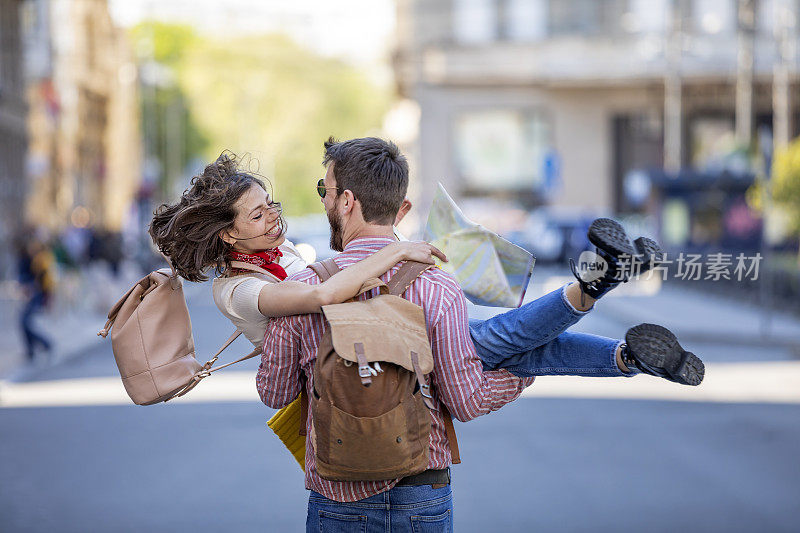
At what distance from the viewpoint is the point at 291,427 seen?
11.7ft

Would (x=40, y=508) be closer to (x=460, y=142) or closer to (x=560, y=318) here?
(x=560, y=318)

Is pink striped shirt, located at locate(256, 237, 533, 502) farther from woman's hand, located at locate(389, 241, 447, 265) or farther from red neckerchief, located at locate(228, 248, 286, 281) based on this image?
red neckerchief, located at locate(228, 248, 286, 281)

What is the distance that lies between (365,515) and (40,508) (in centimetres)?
502

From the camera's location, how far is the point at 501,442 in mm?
9844

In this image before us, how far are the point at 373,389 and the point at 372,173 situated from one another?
556 millimetres

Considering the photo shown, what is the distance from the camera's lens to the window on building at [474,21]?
52219 mm

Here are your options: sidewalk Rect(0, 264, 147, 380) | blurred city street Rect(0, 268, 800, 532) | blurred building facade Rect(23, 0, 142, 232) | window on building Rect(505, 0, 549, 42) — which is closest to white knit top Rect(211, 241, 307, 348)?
blurred city street Rect(0, 268, 800, 532)

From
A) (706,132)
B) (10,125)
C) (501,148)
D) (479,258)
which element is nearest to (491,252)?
(479,258)

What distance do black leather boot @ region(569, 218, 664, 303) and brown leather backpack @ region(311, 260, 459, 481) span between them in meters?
0.50

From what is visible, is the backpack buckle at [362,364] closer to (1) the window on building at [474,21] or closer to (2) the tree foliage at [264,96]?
(1) the window on building at [474,21]

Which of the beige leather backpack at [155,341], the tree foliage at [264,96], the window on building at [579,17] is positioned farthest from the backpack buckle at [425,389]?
the tree foliage at [264,96]

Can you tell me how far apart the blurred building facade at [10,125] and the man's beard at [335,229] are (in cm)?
3304

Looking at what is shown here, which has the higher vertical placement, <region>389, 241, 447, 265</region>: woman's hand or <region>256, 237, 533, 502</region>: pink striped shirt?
<region>389, 241, 447, 265</region>: woman's hand

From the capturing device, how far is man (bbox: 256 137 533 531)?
3066 mm
